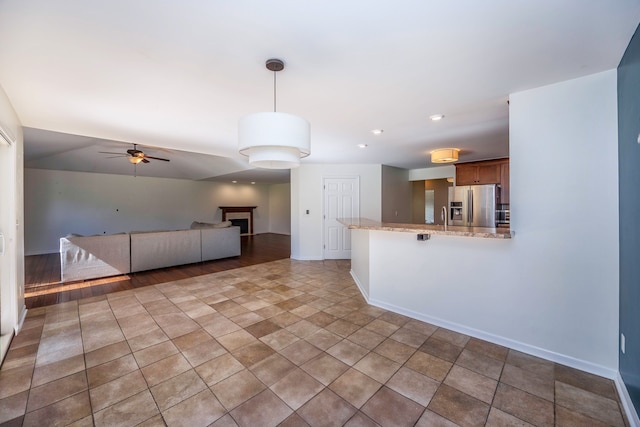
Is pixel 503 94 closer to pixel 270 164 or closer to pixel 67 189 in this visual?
pixel 270 164

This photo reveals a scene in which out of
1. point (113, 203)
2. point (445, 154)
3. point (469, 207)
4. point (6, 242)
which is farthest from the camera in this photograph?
point (113, 203)

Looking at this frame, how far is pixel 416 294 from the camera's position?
295 cm

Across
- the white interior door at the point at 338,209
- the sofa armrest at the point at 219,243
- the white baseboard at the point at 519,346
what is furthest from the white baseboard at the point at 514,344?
the sofa armrest at the point at 219,243

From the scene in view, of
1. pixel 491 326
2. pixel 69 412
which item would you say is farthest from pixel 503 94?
pixel 69 412

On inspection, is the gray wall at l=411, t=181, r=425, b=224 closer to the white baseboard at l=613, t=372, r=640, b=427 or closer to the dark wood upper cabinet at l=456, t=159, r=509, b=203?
the dark wood upper cabinet at l=456, t=159, r=509, b=203

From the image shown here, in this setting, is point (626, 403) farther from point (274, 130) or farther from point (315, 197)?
point (315, 197)

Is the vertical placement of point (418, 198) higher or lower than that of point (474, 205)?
higher

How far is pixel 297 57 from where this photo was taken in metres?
1.74

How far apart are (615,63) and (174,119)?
3.87 meters

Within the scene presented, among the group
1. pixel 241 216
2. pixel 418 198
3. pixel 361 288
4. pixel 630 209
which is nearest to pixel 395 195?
pixel 418 198

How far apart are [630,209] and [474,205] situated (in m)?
3.69

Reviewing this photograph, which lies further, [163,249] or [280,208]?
[280,208]

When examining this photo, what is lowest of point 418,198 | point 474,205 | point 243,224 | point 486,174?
point 243,224

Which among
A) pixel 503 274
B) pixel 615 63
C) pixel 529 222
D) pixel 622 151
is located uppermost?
pixel 615 63
